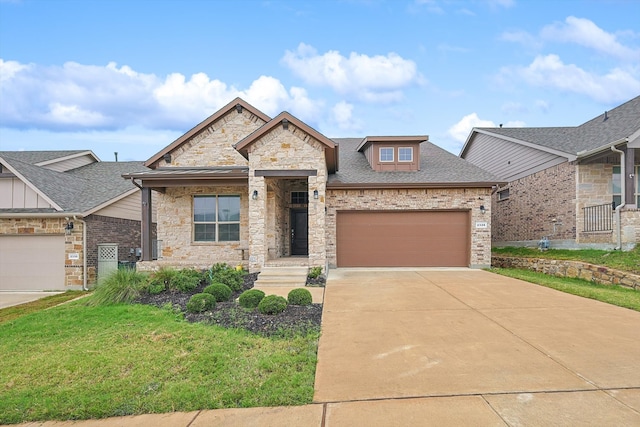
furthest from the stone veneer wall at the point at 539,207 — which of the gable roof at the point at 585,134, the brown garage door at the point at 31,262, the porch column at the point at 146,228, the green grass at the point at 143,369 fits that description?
the brown garage door at the point at 31,262

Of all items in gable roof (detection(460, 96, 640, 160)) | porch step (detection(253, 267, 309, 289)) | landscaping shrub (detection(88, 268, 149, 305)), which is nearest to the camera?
landscaping shrub (detection(88, 268, 149, 305))

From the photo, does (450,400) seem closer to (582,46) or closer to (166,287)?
(166,287)

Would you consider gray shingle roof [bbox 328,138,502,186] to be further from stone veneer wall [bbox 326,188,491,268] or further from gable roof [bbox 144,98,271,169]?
gable roof [bbox 144,98,271,169]

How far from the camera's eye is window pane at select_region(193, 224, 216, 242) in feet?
42.9

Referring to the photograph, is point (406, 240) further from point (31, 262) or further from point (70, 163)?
point (70, 163)

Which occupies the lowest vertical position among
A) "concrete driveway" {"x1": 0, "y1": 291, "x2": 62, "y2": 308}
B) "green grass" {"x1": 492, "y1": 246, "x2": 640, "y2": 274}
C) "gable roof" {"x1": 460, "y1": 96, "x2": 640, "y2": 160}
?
"concrete driveway" {"x1": 0, "y1": 291, "x2": 62, "y2": 308}

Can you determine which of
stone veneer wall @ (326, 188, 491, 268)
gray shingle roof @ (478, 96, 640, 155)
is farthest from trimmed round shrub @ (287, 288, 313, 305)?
gray shingle roof @ (478, 96, 640, 155)

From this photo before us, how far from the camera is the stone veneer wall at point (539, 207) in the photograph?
13.3 meters

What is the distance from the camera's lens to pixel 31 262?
1347 centimetres

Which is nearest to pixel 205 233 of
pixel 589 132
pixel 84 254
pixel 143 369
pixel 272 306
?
pixel 84 254

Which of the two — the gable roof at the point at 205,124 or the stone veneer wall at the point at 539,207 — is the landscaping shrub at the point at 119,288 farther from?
the stone veneer wall at the point at 539,207

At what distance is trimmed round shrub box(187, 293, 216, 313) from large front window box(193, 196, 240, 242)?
6.04m

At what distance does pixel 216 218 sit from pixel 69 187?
7.25 metres

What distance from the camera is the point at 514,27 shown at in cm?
1234
